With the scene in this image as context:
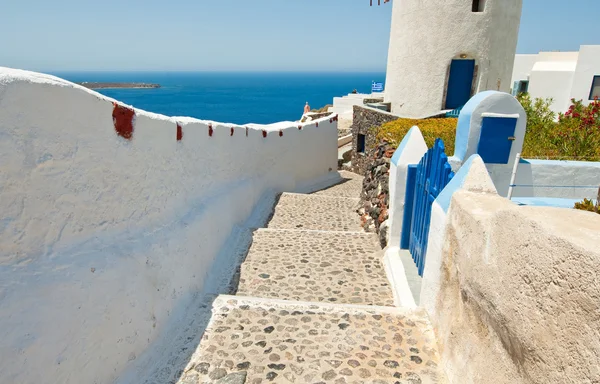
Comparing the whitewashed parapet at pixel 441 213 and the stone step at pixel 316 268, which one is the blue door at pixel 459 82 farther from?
the whitewashed parapet at pixel 441 213

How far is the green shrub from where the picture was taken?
8.35m

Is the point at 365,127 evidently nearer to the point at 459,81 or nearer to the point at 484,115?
the point at 459,81

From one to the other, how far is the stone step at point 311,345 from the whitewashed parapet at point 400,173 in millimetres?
1918

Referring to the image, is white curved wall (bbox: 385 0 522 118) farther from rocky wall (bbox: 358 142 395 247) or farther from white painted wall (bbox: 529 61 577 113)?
rocky wall (bbox: 358 142 395 247)

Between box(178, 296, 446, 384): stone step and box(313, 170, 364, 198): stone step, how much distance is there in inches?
348

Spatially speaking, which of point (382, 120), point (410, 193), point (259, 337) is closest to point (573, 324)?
point (259, 337)

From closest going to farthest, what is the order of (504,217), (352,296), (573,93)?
(504,217) < (352,296) < (573,93)

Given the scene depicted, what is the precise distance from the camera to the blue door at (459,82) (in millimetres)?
15336

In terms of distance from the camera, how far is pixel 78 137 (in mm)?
2635

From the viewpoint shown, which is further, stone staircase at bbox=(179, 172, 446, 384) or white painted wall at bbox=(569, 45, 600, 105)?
white painted wall at bbox=(569, 45, 600, 105)

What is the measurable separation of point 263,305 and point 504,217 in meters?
2.55

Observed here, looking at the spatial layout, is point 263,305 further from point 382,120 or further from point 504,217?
point 382,120

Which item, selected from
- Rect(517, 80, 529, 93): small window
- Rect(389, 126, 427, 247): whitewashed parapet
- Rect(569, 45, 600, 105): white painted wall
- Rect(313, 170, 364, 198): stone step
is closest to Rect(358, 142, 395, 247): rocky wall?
Rect(389, 126, 427, 247): whitewashed parapet

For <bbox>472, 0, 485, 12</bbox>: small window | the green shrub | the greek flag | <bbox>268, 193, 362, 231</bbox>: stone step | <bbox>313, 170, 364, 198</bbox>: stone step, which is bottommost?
<bbox>313, 170, 364, 198</bbox>: stone step
